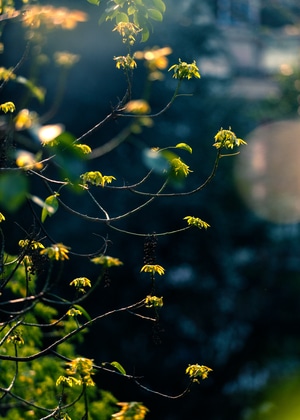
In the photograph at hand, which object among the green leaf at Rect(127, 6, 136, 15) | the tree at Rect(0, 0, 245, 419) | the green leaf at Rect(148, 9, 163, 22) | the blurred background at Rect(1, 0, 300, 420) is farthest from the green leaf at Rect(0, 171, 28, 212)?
the blurred background at Rect(1, 0, 300, 420)

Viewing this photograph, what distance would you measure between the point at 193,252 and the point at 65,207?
37.9ft

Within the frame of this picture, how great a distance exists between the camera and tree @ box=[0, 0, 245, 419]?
104 inches

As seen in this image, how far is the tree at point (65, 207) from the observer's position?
2629 mm

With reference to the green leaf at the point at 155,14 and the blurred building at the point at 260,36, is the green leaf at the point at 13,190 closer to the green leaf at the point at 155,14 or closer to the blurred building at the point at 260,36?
the green leaf at the point at 155,14

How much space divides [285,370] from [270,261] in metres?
2.49

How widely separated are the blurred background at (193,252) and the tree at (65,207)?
227mm

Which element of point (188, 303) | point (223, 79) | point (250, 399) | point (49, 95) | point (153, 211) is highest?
point (223, 79)

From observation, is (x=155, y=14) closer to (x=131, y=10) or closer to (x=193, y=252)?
(x=131, y=10)

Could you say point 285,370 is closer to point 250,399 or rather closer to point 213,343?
point 250,399

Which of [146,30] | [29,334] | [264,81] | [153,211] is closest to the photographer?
[146,30]

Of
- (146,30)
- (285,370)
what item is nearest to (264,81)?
(285,370)

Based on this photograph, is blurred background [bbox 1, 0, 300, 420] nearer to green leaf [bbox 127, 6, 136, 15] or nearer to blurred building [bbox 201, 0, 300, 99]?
green leaf [bbox 127, 6, 136, 15]

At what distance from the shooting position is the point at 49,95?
1391 centimetres

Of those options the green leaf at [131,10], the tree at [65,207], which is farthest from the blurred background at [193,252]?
the green leaf at [131,10]
